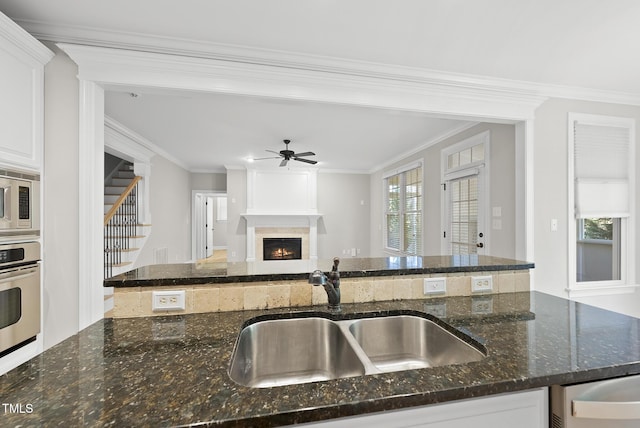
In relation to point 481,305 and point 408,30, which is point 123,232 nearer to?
point 408,30

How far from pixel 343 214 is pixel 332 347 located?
603cm

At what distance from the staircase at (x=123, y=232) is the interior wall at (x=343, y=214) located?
3761 millimetres

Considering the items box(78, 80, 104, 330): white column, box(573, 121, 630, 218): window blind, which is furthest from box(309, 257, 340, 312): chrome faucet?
box(573, 121, 630, 218): window blind

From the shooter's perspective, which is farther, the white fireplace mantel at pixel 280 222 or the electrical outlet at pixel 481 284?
the white fireplace mantel at pixel 280 222

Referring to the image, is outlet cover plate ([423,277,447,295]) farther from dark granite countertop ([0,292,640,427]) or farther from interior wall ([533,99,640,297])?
interior wall ([533,99,640,297])

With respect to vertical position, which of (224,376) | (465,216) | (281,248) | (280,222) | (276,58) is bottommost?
(281,248)

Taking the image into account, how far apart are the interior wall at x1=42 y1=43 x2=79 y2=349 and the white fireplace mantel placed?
421cm

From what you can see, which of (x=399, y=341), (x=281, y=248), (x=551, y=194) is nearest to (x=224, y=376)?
(x=399, y=341)

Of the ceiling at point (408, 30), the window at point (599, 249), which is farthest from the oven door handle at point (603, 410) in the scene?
the window at point (599, 249)

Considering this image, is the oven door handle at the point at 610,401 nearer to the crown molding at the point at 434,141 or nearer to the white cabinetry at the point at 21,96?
the white cabinetry at the point at 21,96

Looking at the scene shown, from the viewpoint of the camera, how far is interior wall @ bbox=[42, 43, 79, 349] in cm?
193

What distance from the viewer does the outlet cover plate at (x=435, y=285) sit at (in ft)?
4.54

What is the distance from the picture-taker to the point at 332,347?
1.13 m

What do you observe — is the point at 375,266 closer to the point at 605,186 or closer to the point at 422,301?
the point at 422,301
